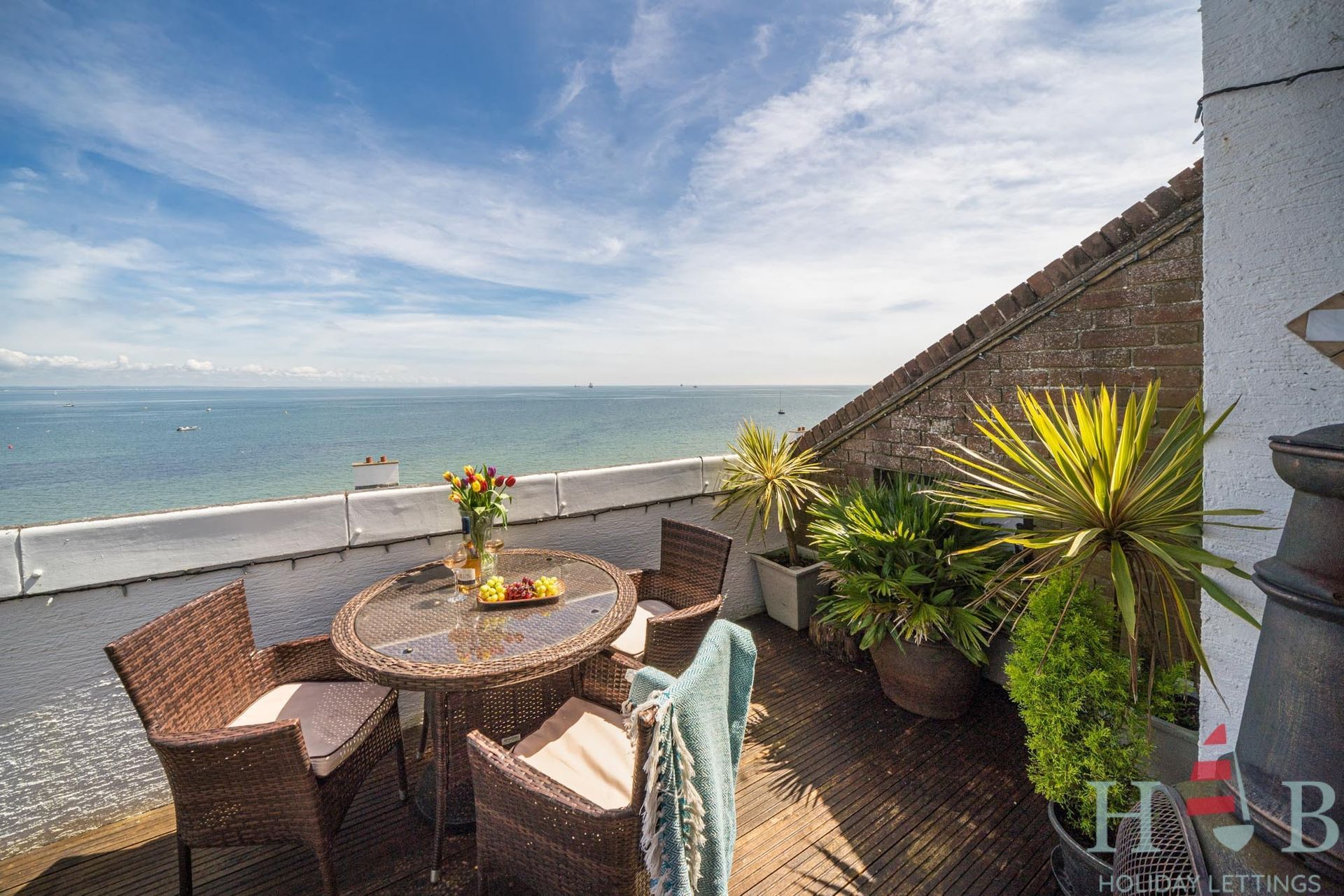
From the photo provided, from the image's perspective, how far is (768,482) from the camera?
158 inches

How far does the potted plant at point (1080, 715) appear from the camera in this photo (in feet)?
5.86

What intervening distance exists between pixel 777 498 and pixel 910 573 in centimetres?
125

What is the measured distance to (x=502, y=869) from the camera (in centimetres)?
168

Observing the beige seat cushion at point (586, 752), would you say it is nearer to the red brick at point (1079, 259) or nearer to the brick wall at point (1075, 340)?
the brick wall at point (1075, 340)

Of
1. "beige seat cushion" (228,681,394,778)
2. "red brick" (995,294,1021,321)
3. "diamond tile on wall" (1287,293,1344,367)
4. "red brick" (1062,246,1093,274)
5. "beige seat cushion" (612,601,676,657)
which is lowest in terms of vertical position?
"beige seat cushion" (228,681,394,778)

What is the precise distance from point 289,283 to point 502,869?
48.6 meters

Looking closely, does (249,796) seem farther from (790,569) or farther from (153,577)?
(790,569)

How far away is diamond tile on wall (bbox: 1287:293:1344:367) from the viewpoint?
1386 millimetres

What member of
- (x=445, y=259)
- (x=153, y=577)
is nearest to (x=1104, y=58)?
(x=153, y=577)

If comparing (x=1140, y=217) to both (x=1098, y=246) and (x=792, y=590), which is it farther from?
(x=792, y=590)

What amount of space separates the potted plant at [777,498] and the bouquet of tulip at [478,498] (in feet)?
6.49

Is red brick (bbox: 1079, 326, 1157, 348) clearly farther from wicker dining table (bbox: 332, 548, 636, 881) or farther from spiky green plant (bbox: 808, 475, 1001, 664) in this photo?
wicker dining table (bbox: 332, 548, 636, 881)

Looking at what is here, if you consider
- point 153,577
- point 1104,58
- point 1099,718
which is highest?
point 1104,58

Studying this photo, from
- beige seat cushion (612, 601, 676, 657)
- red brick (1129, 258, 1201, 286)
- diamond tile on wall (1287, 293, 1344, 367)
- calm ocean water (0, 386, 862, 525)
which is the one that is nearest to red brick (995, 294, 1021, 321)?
red brick (1129, 258, 1201, 286)
